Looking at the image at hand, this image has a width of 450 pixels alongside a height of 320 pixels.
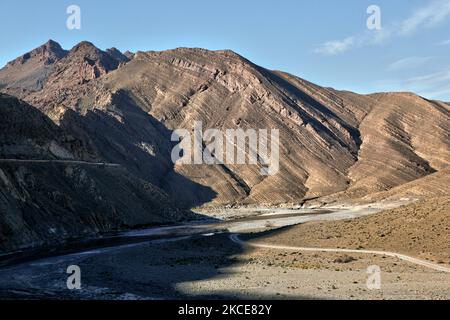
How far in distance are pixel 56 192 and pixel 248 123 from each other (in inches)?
3977

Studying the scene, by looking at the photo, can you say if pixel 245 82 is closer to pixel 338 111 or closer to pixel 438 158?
pixel 338 111

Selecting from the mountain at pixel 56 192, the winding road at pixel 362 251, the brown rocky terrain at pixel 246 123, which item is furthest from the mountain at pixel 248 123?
the winding road at pixel 362 251

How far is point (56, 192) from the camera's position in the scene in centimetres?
6203

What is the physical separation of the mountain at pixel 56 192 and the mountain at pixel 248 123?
2936 cm

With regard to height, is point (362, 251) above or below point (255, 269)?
above

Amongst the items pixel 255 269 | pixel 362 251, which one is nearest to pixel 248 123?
pixel 362 251

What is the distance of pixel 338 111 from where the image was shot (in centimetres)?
18538

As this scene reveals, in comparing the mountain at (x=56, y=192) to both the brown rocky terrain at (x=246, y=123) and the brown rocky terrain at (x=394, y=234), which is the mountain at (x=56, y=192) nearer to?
the brown rocky terrain at (x=394, y=234)

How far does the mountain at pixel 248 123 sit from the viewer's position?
136250 millimetres

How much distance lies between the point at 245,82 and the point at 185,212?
88.3 meters

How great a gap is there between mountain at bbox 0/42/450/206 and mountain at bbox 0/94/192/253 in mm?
29361

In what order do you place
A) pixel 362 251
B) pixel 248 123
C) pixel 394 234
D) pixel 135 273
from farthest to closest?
pixel 248 123 < pixel 394 234 < pixel 362 251 < pixel 135 273

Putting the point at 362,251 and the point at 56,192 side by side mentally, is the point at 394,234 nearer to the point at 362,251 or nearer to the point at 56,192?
the point at 362,251
